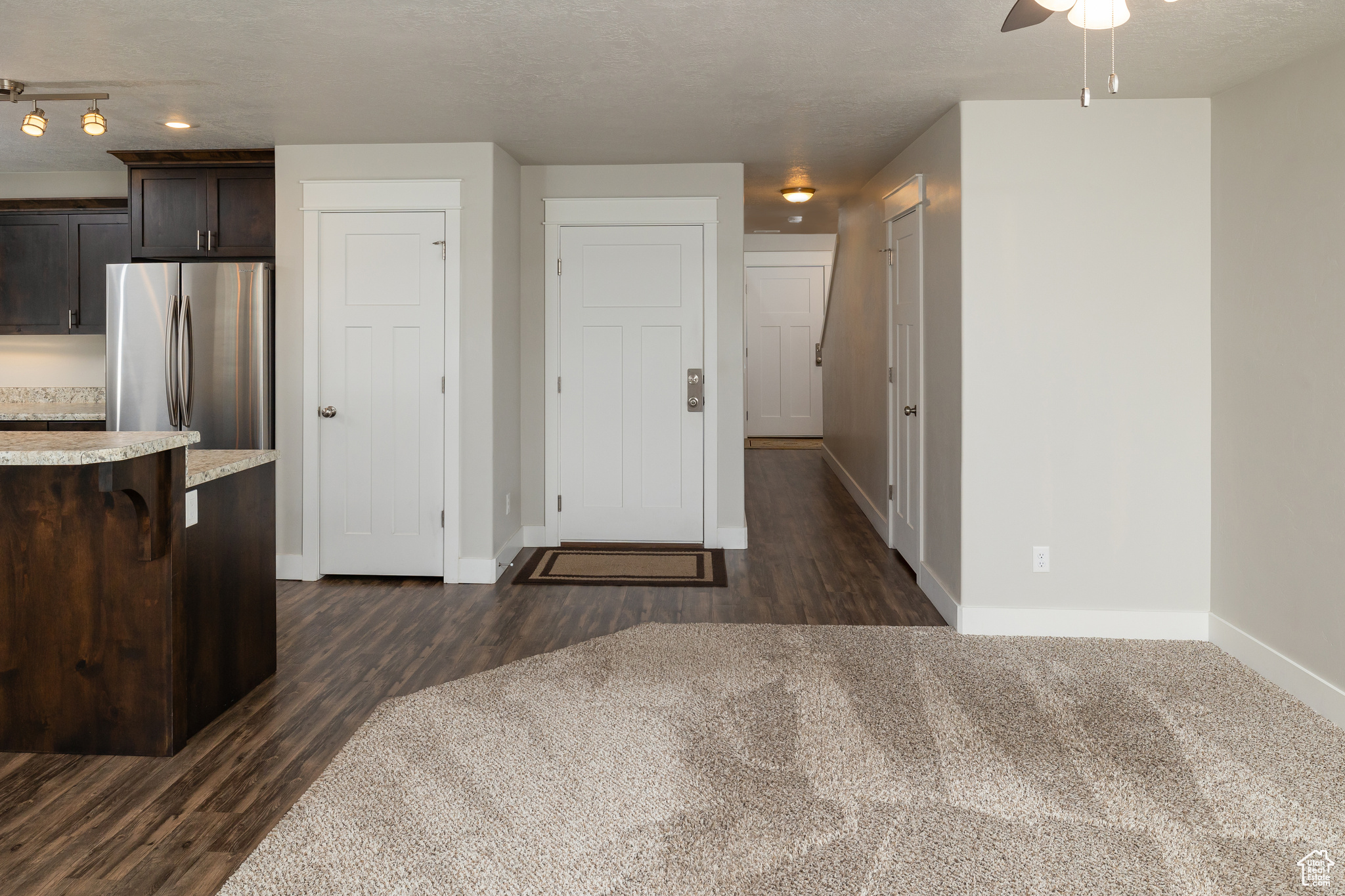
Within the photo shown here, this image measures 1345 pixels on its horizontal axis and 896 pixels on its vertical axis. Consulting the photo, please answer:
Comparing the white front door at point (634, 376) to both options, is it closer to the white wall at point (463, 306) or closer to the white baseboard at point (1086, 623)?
the white wall at point (463, 306)

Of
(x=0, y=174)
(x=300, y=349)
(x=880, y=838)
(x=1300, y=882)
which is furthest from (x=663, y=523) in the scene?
(x=0, y=174)

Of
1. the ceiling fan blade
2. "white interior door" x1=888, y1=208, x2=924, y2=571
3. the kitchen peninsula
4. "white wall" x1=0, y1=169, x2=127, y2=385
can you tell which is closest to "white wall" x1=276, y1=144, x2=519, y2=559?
"white wall" x1=0, y1=169, x2=127, y2=385

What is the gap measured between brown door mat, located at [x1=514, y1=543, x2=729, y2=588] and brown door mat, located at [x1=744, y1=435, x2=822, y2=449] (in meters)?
4.93

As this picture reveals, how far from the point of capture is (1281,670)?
3154 mm

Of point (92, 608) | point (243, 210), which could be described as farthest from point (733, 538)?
point (92, 608)

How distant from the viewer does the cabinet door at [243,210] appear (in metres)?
4.70

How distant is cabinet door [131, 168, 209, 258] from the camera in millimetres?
4719

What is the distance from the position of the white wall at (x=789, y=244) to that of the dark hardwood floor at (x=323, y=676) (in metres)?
5.05

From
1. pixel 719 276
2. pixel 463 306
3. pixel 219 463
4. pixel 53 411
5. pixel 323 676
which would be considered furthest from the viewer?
pixel 719 276

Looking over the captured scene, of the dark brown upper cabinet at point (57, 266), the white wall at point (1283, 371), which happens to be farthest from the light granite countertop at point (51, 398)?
the white wall at point (1283, 371)

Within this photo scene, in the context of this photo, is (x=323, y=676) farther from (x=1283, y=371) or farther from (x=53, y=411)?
(x=1283, y=371)

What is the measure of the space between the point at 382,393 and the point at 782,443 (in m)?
6.48

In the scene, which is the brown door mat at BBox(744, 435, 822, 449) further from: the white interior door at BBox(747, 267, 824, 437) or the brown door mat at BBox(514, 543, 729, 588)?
the brown door mat at BBox(514, 543, 729, 588)

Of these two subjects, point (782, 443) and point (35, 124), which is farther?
point (782, 443)
